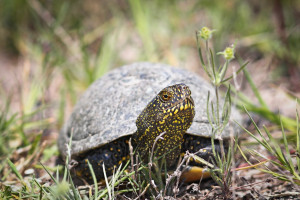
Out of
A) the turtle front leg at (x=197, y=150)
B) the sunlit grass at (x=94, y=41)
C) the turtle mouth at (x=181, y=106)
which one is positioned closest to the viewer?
the turtle mouth at (x=181, y=106)

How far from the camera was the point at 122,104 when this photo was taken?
2.24m

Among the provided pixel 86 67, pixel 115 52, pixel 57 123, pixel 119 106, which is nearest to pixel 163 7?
pixel 115 52

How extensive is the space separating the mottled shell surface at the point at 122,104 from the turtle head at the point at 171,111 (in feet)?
0.65

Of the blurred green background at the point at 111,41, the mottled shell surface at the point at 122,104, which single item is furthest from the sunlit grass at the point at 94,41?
the mottled shell surface at the point at 122,104

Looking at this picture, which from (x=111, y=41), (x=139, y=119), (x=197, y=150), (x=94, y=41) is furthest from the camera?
(x=94, y=41)

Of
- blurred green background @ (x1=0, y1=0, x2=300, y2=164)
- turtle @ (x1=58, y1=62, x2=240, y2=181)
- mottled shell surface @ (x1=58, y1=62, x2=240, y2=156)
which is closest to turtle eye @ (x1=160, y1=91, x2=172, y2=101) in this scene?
turtle @ (x1=58, y1=62, x2=240, y2=181)

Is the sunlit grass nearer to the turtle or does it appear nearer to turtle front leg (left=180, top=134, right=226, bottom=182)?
the turtle

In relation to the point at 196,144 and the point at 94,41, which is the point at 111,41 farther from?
the point at 196,144

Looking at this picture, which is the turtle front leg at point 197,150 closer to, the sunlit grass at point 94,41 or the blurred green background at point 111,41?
the sunlit grass at point 94,41

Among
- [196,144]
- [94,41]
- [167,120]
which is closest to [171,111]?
[167,120]

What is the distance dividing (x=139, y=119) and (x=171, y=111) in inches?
10.6

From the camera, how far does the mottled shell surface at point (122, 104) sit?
212 centimetres

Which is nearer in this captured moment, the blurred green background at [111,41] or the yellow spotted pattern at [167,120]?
the yellow spotted pattern at [167,120]

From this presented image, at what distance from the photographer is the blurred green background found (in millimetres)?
3797
